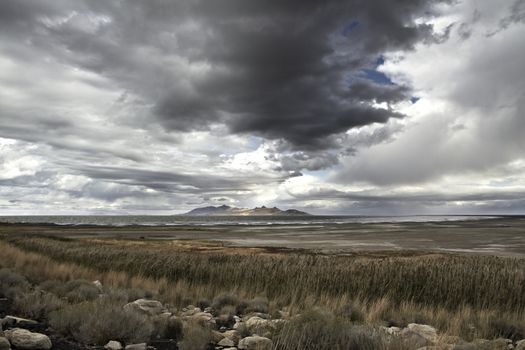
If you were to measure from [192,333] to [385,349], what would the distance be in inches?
141

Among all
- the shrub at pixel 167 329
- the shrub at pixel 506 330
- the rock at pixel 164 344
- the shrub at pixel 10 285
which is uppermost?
the shrub at pixel 10 285

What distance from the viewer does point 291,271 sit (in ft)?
68.1

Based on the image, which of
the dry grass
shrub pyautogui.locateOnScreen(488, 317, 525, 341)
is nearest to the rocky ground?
shrub pyautogui.locateOnScreen(488, 317, 525, 341)

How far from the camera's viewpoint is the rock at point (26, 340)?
300 inches

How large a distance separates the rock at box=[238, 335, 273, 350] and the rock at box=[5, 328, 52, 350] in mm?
3580

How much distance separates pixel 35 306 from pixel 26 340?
342 centimetres

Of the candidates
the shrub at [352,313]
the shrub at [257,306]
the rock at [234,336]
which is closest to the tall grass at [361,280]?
the shrub at [257,306]

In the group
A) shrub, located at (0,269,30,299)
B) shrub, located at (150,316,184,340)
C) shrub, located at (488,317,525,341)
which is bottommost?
shrub, located at (488,317,525,341)

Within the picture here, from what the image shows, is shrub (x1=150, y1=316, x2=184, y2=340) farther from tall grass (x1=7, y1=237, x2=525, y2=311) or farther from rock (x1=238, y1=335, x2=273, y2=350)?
tall grass (x1=7, y1=237, x2=525, y2=311)

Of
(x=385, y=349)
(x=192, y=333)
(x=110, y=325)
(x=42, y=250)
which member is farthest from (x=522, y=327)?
(x=42, y=250)

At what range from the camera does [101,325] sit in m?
8.58

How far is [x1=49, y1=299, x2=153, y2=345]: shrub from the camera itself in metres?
8.52

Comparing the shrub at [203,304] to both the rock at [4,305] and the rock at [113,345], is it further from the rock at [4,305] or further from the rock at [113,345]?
the rock at [113,345]

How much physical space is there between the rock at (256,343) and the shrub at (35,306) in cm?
507
